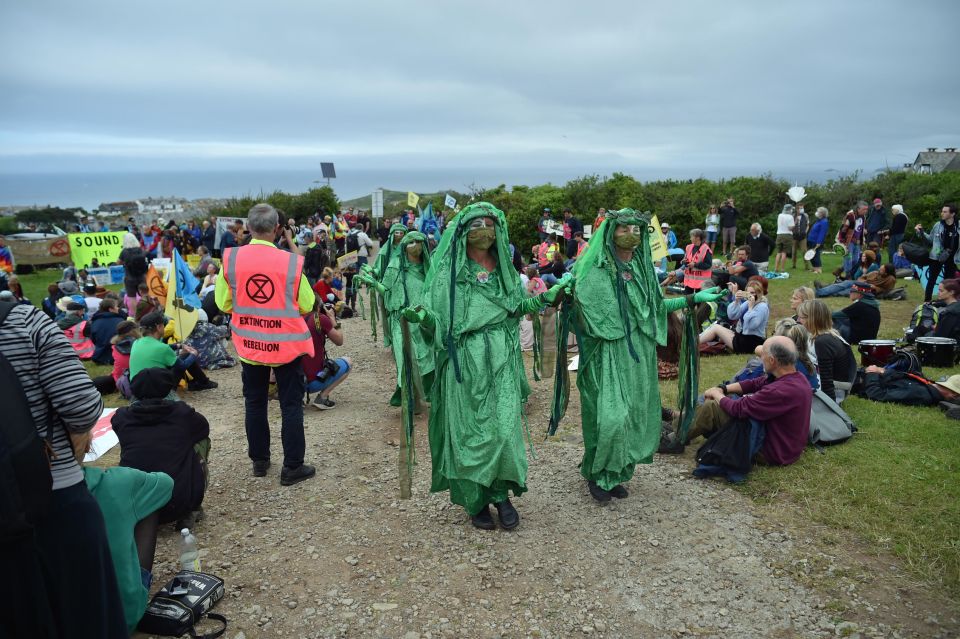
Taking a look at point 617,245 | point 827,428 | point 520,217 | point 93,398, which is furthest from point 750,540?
point 520,217

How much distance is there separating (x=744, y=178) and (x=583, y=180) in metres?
5.44

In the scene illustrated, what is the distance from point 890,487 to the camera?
16.8 feet

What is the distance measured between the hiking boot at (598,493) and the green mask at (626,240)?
73.3 inches

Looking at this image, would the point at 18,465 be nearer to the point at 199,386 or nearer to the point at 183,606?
the point at 183,606

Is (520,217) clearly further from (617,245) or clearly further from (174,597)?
(174,597)

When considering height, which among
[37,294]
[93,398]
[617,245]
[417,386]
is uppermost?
[617,245]

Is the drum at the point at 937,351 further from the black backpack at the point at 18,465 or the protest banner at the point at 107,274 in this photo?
the protest banner at the point at 107,274

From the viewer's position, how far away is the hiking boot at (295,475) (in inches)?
219

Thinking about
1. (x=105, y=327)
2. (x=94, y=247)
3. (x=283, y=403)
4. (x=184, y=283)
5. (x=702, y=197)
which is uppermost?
(x=702, y=197)

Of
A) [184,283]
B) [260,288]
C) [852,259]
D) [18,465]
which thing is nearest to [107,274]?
[184,283]

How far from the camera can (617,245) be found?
5.13 m

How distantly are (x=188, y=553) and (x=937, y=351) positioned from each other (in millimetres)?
8311

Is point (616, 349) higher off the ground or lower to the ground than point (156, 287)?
higher

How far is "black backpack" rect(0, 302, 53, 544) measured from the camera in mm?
2270
